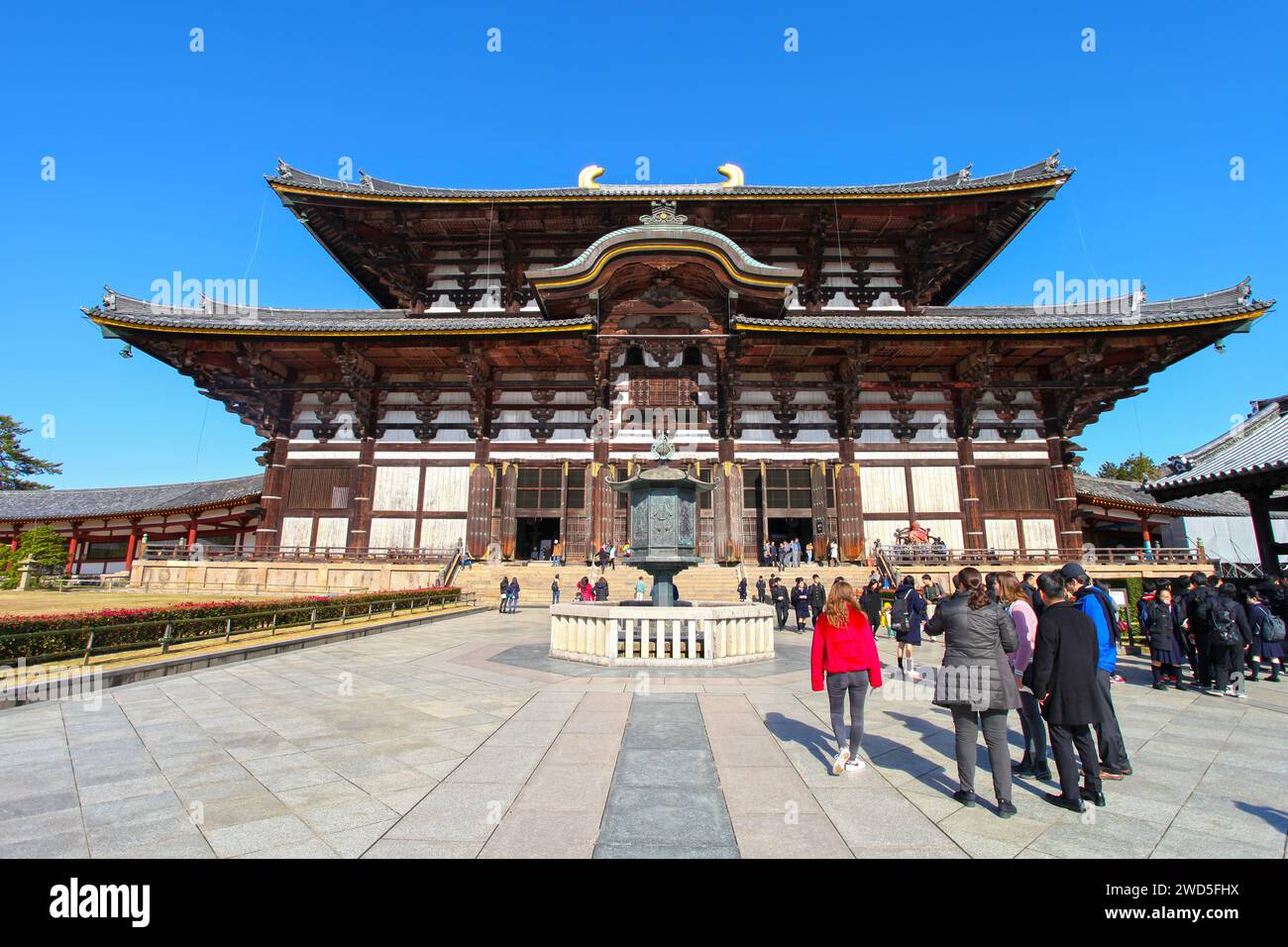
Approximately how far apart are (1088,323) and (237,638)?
2701 cm

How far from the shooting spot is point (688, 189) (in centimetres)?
2402

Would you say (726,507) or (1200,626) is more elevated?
(726,507)

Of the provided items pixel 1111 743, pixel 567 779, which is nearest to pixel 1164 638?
pixel 1111 743

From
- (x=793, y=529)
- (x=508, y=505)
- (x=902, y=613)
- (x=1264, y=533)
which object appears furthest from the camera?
(x=793, y=529)

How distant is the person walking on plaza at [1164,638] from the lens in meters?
8.43

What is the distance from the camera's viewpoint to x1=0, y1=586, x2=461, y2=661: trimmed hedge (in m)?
7.96

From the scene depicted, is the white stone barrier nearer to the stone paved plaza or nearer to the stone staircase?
the stone paved plaza

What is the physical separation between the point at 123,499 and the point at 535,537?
26.9 metres

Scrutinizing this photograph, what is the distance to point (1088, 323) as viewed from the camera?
20.1 meters

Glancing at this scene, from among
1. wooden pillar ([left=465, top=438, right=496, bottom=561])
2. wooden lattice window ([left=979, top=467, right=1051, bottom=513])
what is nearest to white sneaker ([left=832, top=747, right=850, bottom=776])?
wooden pillar ([left=465, top=438, right=496, bottom=561])

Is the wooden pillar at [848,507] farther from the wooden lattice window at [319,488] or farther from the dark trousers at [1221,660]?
the wooden lattice window at [319,488]

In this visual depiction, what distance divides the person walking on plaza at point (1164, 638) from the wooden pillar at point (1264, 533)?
3561 millimetres

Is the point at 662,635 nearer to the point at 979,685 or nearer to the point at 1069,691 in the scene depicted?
the point at 979,685

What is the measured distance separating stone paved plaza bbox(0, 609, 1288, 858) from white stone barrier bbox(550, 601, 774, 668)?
4.48ft
